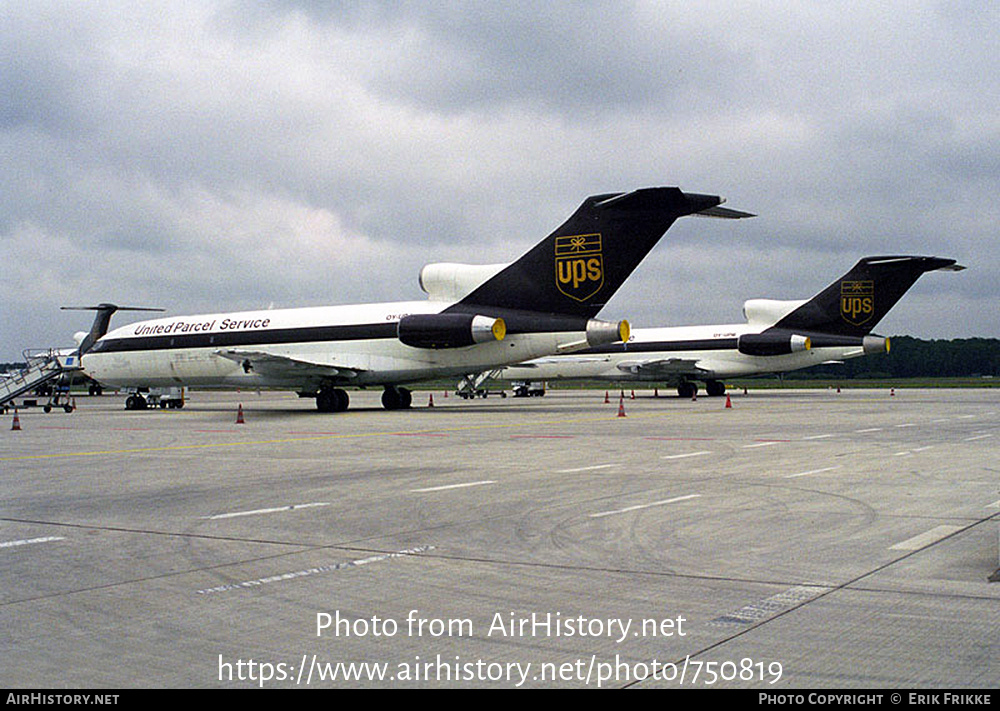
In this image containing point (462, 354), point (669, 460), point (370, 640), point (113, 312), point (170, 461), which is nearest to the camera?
point (370, 640)

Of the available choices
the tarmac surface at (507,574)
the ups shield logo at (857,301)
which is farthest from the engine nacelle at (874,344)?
the tarmac surface at (507,574)

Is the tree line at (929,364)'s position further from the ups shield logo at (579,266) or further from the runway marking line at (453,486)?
the runway marking line at (453,486)

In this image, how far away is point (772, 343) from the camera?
4688 cm

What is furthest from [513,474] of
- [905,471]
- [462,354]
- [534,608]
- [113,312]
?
[113,312]

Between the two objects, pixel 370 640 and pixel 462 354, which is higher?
pixel 462 354

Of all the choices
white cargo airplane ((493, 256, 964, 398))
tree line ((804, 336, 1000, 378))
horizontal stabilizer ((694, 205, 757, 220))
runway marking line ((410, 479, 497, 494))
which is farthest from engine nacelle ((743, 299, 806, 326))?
tree line ((804, 336, 1000, 378))

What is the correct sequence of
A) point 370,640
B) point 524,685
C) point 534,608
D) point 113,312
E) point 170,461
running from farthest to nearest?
point 113,312, point 170,461, point 534,608, point 370,640, point 524,685

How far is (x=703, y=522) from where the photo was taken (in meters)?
8.84

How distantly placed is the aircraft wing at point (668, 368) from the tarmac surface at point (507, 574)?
35978mm

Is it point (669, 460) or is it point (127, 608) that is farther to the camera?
point (669, 460)

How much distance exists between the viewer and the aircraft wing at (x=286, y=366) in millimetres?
32844

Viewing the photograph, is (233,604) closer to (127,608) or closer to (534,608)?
(127,608)

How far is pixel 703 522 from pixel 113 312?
45.0 meters

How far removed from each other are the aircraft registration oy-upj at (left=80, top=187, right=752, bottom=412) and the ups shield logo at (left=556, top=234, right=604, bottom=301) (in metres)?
0.03
